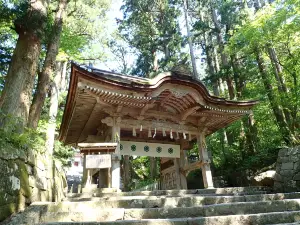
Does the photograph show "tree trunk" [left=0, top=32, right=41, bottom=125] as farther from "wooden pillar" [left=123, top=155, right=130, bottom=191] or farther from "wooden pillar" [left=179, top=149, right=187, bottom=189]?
"wooden pillar" [left=123, top=155, right=130, bottom=191]

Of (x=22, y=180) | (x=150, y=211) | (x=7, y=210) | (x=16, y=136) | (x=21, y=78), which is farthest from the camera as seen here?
(x=21, y=78)

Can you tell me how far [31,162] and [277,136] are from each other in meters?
10.4

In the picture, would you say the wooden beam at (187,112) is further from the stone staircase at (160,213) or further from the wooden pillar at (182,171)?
the stone staircase at (160,213)

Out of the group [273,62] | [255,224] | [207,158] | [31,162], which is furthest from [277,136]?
[31,162]

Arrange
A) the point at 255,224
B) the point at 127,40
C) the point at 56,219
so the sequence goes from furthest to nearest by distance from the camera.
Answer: the point at 127,40, the point at 56,219, the point at 255,224

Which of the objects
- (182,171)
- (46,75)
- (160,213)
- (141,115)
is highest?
(46,75)

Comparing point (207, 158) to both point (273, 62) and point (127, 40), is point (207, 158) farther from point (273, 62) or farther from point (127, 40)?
point (127, 40)

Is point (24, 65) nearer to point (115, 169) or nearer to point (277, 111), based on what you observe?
point (115, 169)

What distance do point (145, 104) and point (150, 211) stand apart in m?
4.56

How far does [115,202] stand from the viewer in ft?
14.5

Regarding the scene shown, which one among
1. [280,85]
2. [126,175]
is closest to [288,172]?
[280,85]

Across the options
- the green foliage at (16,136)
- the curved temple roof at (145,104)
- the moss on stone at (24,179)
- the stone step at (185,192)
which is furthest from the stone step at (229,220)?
the curved temple roof at (145,104)

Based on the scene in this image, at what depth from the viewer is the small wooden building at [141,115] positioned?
6.98m

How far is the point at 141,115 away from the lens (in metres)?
8.50
